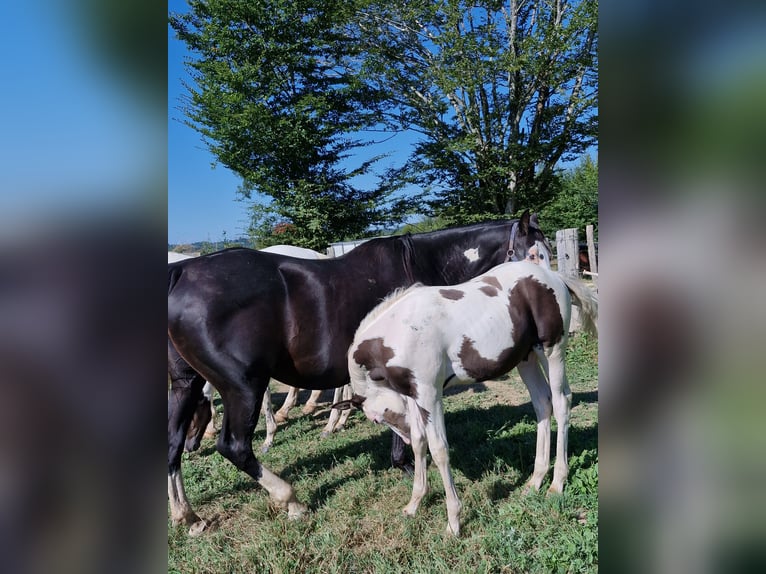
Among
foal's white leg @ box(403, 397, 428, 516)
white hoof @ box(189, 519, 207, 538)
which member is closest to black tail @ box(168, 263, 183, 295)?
white hoof @ box(189, 519, 207, 538)

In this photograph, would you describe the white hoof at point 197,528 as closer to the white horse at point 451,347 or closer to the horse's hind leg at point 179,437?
the horse's hind leg at point 179,437

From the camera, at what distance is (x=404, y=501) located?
303cm

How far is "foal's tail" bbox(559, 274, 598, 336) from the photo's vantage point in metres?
3.20

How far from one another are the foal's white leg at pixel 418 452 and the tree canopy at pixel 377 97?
12.8 m

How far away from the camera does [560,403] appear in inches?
123

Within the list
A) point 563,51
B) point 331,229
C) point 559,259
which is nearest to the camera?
point 559,259

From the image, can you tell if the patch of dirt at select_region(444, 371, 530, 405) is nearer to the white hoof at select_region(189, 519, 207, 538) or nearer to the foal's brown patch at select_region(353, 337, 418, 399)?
the foal's brown patch at select_region(353, 337, 418, 399)

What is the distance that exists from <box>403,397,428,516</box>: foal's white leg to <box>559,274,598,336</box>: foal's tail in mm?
1472
